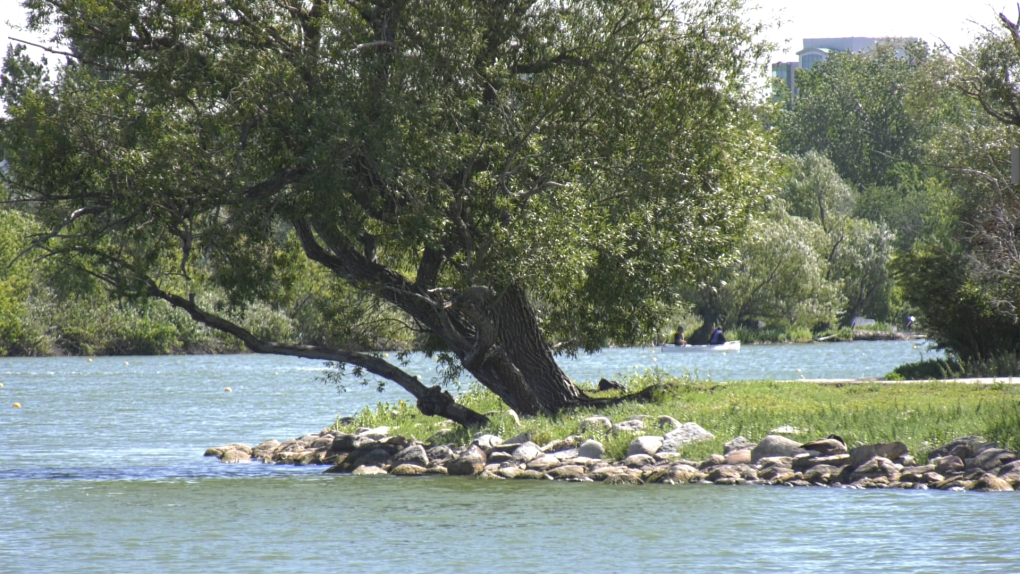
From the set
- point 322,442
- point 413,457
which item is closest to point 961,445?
point 413,457

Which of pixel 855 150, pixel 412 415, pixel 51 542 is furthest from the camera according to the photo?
pixel 855 150

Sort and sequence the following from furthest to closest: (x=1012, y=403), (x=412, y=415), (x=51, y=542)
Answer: (x=412, y=415) → (x=1012, y=403) → (x=51, y=542)

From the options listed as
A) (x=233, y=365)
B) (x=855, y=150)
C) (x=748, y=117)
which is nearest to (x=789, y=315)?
(x=233, y=365)

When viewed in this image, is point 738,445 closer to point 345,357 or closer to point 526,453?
point 526,453

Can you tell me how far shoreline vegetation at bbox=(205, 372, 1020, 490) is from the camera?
1747cm

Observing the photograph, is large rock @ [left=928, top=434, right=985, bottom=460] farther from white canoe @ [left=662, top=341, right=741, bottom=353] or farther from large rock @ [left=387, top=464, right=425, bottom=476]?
white canoe @ [left=662, top=341, right=741, bottom=353]

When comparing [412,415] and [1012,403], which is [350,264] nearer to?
[412,415]

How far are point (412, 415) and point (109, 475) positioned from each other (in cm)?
770

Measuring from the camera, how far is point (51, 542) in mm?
14820

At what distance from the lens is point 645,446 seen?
63.5 ft

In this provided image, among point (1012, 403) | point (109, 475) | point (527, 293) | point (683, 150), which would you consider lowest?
point (109, 475)

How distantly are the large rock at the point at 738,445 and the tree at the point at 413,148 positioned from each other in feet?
11.2

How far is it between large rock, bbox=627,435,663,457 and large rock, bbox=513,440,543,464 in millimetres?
1490

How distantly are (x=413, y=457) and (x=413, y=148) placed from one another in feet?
17.5
